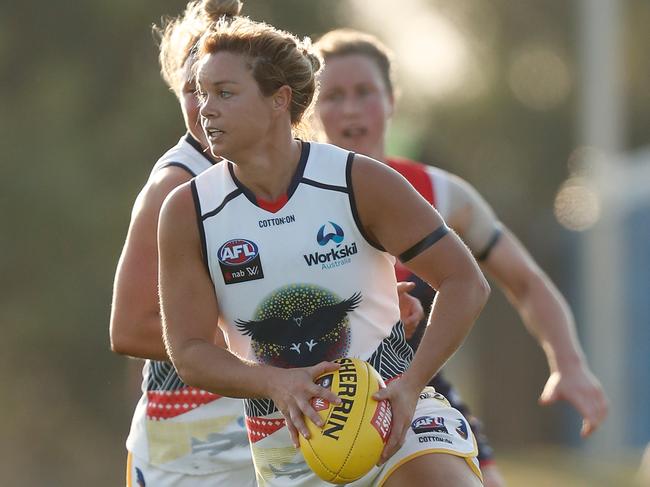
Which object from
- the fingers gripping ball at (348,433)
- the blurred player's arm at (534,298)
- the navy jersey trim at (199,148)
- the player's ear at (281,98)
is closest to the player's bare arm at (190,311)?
the fingers gripping ball at (348,433)

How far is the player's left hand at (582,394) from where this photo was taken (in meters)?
6.04

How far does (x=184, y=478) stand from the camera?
5.32 metres

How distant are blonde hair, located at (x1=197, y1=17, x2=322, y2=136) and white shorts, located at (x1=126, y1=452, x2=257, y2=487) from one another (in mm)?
1346

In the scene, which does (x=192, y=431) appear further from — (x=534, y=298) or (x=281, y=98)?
(x=534, y=298)

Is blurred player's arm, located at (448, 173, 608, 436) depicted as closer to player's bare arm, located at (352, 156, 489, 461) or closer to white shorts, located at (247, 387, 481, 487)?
white shorts, located at (247, 387, 481, 487)

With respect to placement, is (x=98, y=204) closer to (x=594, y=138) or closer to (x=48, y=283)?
(x=48, y=283)

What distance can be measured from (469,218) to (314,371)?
2.05 metres

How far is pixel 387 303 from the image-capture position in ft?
15.1

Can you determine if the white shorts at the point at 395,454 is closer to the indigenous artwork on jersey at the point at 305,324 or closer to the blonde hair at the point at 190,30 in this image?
the indigenous artwork on jersey at the point at 305,324

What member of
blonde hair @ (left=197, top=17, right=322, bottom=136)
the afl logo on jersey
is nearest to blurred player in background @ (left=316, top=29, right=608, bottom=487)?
blonde hair @ (left=197, top=17, right=322, bottom=136)

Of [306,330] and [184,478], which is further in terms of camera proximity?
[184,478]

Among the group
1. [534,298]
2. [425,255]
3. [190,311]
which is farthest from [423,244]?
[534,298]

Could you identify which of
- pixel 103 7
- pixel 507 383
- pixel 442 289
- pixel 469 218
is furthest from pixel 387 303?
pixel 507 383

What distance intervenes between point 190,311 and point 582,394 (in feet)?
7.29
